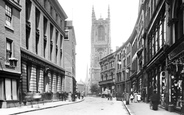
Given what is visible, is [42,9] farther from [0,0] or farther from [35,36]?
[0,0]

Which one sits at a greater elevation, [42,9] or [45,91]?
[42,9]

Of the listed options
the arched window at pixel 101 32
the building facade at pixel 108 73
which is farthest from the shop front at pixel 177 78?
the arched window at pixel 101 32

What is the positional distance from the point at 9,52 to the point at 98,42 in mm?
134359

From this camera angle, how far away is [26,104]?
28.8m

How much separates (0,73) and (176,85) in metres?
12.3

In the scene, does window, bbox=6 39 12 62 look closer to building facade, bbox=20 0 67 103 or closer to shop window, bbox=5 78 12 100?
shop window, bbox=5 78 12 100

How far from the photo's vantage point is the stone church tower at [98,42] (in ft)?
519

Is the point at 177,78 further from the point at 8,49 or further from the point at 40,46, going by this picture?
the point at 40,46

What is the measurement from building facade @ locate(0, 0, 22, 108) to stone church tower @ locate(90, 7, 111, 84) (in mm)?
130972

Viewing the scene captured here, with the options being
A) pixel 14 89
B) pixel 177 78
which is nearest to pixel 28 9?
pixel 14 89

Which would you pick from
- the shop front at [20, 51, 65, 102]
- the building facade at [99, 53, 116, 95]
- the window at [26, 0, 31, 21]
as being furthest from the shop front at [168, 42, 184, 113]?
the building facade at [99, 53, 116, 95]

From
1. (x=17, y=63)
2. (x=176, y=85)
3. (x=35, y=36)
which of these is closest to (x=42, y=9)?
(x=35, y=36)

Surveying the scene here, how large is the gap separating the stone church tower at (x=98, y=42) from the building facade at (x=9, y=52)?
131 meters

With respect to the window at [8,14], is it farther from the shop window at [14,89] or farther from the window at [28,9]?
the window at [28,9]
